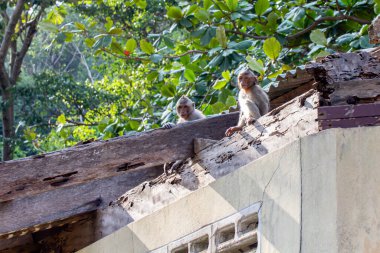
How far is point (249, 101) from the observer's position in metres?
6.59

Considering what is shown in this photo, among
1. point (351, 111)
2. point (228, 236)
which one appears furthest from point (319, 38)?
point (351, 111)

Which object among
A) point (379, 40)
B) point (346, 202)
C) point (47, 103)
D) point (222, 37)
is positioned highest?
point (47, 103)

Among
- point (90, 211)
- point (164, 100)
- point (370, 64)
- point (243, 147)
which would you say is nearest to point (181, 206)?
point (243, 147)

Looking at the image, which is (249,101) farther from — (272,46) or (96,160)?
(272,46)

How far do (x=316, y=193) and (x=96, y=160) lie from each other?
4.99ft

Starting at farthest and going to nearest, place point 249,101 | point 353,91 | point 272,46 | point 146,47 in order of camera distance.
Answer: point 146,47 → point 272,46 → point 249,101 → point 353,91

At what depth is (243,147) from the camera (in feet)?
17.1

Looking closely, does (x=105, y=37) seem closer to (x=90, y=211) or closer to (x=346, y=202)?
(x=90, y=211)

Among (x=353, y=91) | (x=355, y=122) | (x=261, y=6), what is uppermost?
(x=261, y=6)

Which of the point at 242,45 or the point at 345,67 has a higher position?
the point at 242,45

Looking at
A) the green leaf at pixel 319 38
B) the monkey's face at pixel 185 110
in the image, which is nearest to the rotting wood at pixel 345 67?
the monkey's face at pixel 185 110

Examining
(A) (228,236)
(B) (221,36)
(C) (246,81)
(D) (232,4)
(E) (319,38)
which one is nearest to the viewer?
(A) (228,236)

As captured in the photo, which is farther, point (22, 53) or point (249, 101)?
point (22, 53)

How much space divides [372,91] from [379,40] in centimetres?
51
